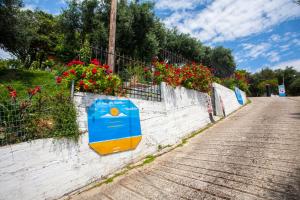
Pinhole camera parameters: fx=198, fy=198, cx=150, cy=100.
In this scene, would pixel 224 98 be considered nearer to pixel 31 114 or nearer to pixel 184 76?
pixel 184 76

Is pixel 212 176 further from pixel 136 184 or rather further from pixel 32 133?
pixel 32 133

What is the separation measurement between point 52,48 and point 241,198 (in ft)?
103

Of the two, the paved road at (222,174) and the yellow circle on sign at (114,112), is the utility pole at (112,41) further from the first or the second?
the paved road at (222,174)

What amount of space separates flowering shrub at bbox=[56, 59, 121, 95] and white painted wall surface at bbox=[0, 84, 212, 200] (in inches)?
10.2

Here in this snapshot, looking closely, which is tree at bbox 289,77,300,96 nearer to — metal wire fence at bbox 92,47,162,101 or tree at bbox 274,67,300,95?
tree at bbox 274,67,300,95

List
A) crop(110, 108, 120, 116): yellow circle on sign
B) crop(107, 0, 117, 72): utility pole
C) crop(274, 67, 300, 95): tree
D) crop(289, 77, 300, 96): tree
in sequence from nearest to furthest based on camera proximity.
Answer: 1. crop(110, 108, 120, 116): yellow circle on sign
2. crop(107, 0, 117, 72): utility pole
3. crop(289, 77, 300, 96): tree
4. crop(274, 67, 300, 95): tree

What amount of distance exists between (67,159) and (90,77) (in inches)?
78.7

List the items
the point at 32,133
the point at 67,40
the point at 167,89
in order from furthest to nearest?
1. the point at 67,40
2. the point at 167,89
3. the point at 32,133

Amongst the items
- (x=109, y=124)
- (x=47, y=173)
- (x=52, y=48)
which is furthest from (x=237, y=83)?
(x=52, y=48)

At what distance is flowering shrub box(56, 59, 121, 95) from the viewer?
15.6 feet

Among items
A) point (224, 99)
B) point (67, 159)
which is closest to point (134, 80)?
point (67, 159)

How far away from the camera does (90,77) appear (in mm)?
4965

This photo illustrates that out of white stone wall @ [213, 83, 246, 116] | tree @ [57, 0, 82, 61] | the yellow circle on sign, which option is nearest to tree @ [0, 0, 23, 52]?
tree @ [57, 0, 82, 61]

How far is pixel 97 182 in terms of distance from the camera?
471cm
